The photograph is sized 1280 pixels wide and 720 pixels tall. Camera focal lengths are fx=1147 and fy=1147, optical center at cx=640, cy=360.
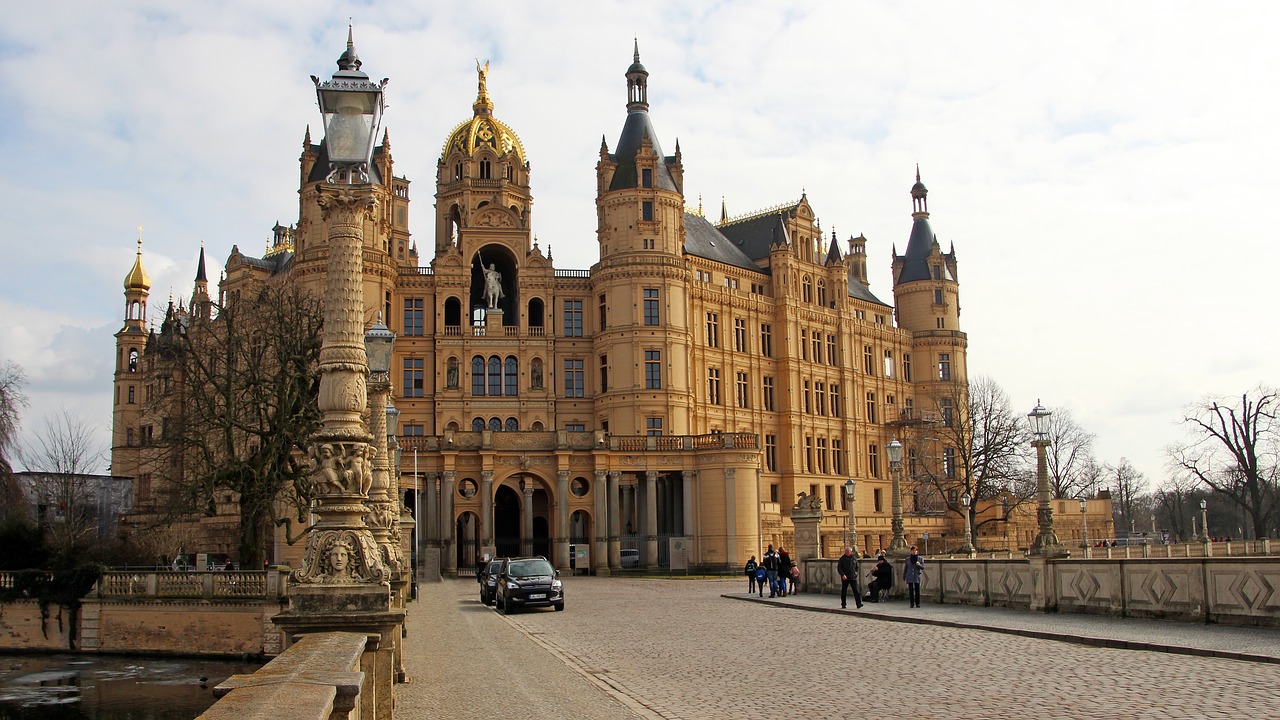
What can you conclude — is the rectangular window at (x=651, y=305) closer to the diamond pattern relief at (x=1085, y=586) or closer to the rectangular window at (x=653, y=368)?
the rectangular window at (x=653, y=368)

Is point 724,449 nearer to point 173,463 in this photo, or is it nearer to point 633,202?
point 633,202

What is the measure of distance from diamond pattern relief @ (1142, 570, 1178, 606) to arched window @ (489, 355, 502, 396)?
5100 cm

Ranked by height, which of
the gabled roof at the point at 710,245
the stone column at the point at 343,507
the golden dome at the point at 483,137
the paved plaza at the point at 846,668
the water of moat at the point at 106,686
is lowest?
the water of moat at the point at 106,686

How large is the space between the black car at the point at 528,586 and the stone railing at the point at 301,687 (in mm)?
24250

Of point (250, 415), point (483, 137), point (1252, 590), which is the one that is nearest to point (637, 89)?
point (483, 137)

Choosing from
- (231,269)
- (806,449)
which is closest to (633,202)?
(806,449)

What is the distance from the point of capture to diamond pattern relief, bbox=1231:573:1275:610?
19473mm

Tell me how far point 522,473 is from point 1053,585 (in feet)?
128

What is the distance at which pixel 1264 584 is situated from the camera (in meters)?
19.5

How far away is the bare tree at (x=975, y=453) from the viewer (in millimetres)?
72625

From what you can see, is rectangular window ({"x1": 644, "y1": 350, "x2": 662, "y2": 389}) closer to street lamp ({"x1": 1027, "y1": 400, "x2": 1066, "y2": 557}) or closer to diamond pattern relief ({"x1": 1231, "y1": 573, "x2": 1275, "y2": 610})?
street lamp ({"x1": 1027, "y1": 400, "x2": 1066, "y2": 557})

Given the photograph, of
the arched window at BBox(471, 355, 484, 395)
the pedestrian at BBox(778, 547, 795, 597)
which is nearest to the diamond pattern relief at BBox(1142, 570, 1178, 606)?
the pedestrian at BBox(778, 547, 795, 597)

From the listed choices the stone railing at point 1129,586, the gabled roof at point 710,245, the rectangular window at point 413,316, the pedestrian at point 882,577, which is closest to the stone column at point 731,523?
the gabled roof at point 710,245

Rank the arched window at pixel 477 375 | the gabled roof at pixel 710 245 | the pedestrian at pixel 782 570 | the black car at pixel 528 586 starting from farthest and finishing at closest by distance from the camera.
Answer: the gabled roof at pixel 710 245 < the arched window at pixel 477 375 < the pedestrian at pixel 782 570 < the black car at pixel 528 586
